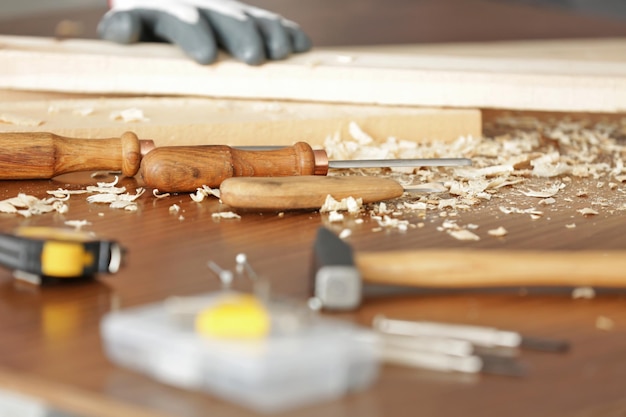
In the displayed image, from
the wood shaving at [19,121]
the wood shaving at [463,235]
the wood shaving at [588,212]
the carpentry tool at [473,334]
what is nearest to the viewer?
the carpentry tool at [473,334]

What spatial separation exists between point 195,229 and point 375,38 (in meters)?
2.28

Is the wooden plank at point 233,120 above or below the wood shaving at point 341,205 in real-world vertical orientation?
above

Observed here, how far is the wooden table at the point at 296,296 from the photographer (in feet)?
2.02

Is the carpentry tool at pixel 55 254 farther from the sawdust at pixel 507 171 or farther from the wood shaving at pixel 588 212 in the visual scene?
the wood shaving at pixel 588 212

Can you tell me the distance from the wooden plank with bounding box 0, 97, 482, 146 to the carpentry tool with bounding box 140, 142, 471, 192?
0.87 feet

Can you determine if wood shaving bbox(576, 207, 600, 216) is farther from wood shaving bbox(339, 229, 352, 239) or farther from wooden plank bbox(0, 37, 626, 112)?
wooden plank bbox(0, 37, 626, 112)

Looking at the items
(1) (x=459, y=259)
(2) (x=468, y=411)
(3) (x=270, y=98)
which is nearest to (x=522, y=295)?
(1) (x=459, y=259)

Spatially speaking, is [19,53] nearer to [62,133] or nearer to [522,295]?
[62,133]

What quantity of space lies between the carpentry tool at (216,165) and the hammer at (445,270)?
39cm

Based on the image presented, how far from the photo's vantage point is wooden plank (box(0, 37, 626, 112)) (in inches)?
64.9

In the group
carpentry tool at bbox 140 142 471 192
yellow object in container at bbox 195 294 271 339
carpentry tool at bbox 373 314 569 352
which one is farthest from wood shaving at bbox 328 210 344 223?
yellow object in container at bbox 195 294 271 339

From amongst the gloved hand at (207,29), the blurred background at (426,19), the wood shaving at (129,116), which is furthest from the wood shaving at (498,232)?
the blurred background at (426,19)

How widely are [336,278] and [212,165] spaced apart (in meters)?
0.46

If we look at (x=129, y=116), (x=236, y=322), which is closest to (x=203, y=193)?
(x=129, y=116)
